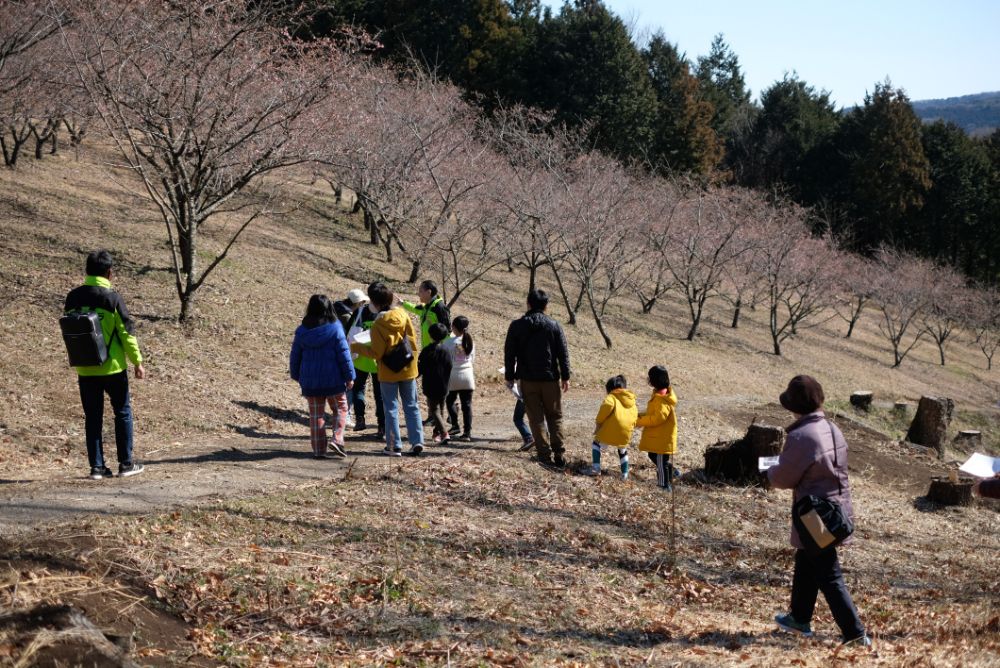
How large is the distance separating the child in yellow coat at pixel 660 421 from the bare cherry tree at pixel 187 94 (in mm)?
5767

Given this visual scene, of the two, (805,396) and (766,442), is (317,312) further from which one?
(766,442)

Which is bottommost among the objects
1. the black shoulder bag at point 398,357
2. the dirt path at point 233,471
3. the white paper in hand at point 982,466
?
the dirt path at point 233,471

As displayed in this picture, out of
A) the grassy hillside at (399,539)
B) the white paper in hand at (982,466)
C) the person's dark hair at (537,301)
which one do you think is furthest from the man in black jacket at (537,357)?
the white paper in hand at (982,466)

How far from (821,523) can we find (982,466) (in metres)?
1.35

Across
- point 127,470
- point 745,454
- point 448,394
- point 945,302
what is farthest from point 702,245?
point 127,470

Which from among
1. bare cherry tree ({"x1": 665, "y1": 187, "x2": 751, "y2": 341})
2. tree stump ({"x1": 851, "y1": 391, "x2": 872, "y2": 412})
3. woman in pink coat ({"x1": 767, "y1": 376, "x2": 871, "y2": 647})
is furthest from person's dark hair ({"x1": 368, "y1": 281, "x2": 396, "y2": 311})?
bare cherry tree ({"x1": 665, "y1": 187, "x2": 751, "y2": 341})

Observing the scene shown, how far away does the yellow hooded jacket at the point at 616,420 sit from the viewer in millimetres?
8234

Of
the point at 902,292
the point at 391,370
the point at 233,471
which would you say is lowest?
the point at 233,471

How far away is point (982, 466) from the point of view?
5.22 meters

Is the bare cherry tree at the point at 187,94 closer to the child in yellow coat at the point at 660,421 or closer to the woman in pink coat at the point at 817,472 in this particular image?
the child in yellow coat at the point at 660,421

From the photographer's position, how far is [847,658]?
4.73m

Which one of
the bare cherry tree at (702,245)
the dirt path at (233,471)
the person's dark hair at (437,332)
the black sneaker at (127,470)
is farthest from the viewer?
the bare cherry tree at (702,245)

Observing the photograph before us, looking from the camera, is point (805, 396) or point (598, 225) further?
point (598, 225)

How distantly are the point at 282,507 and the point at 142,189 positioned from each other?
758 inches
